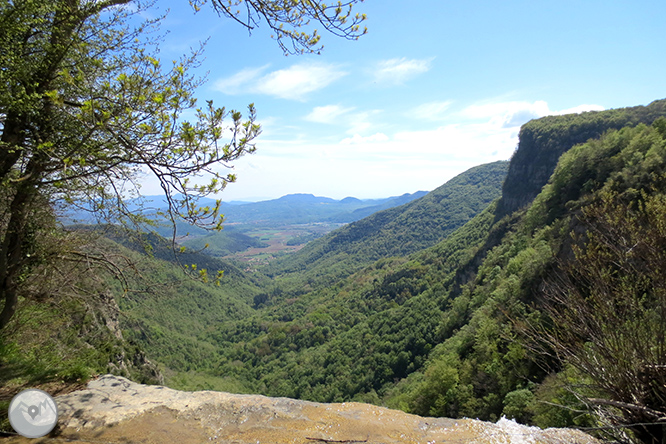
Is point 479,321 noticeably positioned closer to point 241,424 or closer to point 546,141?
point 241,424

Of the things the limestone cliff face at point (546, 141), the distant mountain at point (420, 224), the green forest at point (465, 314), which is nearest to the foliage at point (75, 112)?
the green forest at point (465, 314)

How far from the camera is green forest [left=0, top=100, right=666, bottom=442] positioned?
13.2 ft

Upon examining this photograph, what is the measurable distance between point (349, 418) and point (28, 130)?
6231 mm

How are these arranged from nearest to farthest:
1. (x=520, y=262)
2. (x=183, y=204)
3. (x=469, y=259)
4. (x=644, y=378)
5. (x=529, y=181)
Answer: (x=644, y=378) < (x=183, y=204) < (x=520, y=262) < (x=469, y=259) < (x=529, y=181)

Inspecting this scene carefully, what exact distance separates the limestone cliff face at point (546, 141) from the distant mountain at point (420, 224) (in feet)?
189

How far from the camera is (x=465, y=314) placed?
40344 mm

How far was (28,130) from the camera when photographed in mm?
3916

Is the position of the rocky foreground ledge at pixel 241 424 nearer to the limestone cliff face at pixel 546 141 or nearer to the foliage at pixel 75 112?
the foliage at pixel 75 112

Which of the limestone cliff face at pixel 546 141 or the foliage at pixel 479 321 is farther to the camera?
the limestone cliff face at pixel 546 141

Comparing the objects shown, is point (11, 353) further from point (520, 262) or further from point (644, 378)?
point (520, 262)

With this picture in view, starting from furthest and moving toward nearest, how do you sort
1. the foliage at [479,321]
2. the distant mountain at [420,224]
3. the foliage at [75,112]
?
the distant mountain at [420,224] < the foliage at [479,321] < the foliage at [75,112]

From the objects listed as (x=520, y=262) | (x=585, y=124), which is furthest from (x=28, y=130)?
(x=585, y=124)

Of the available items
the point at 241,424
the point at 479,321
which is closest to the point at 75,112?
the point at 241,424

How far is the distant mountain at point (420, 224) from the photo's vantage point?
463 ft
